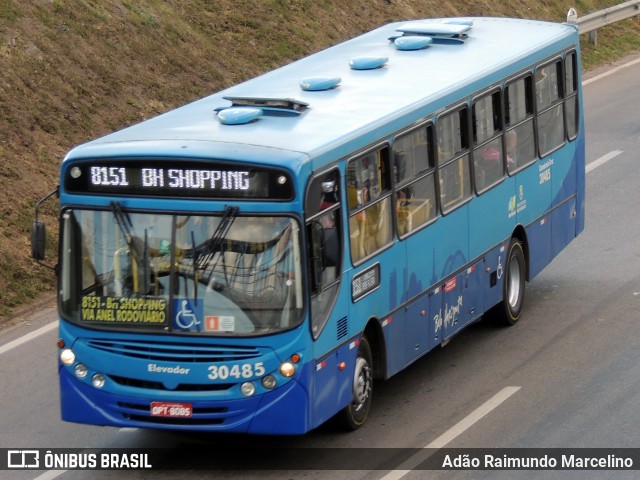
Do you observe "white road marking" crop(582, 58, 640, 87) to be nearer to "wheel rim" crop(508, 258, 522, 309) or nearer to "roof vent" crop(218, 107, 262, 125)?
"wheel rim" crop(508, 258, 522, 309)

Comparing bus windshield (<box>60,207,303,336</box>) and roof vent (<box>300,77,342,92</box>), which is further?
roof vent (<box>300,77,342,92</box>)

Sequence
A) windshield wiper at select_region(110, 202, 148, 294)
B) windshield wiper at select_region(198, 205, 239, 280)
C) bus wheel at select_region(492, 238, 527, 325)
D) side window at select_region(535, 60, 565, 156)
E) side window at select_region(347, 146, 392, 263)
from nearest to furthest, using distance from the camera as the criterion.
Answer: 1. windshield wiper at select_region(198, 205, 239, 280)
2. windshield wiper at select_region(110, 202, 148, 294)
3. side window at select_region(347, 146, 392, 263)
4. bus wheel at select_region(492, 238, 527, 325)
5. side window at select_region(535, 60, 565, 156)

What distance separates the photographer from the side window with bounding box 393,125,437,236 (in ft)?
42.5

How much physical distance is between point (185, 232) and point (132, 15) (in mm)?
13048

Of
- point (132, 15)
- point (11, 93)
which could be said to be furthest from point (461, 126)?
point (132, 15)

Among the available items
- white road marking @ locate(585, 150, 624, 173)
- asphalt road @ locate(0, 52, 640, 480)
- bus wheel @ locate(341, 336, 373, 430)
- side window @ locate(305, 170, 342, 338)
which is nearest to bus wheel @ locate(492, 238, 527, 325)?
asphalt road @ locate(0, 52, 640, 480)

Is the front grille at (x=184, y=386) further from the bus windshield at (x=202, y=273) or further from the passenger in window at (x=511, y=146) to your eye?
the passenger in window at (x=511, y=146)

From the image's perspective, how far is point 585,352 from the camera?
48.3 ft

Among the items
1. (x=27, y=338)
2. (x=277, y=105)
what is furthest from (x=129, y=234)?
(x=27, y=338)

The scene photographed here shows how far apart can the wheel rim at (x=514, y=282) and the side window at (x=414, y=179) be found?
2.55m

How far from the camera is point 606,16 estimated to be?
102ft

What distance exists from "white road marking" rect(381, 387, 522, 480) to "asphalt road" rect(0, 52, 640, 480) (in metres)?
0.02

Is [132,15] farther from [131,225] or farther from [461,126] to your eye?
[131,225]

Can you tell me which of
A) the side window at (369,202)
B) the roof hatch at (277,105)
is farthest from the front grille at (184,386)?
the roof hatch at (277,105)
